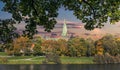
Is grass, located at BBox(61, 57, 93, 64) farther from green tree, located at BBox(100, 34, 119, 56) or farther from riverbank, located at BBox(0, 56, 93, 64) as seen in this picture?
green tree, located at BBox(100, 34, 119, 56)

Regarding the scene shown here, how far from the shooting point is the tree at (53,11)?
13492 mm

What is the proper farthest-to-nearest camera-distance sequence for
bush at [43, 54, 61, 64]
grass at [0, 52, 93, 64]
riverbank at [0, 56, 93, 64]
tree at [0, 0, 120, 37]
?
bush at [43, 54, 61, 64], riverbank at [0, 56, 93, 64], grass at [0, 52, 93, 64], tree at [0, 0, 120, 37]

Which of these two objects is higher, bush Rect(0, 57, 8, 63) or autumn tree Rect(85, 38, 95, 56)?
autumn tree Rect(85, 38, 95, 56)

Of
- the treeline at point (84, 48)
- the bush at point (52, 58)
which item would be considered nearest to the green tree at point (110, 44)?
the treeline at point (84, 48)

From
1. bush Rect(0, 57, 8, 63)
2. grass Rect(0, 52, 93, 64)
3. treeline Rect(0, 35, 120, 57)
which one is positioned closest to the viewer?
grass Rect(0, 52, 93, 64)

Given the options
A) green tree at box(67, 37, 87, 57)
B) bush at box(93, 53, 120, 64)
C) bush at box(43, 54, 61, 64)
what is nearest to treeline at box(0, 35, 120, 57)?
green tree at box(67, 37, 87, 57)

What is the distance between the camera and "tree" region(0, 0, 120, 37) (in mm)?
13492

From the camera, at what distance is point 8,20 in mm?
14391

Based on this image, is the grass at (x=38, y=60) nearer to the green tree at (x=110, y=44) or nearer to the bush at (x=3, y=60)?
the bush at (x=3, y=60)

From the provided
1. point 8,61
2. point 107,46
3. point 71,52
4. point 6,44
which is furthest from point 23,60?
point 6,44

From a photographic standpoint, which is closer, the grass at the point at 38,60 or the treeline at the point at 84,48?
the grass at the point at 38,60

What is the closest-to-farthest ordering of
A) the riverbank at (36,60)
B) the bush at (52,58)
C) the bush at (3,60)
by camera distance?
the riverbank at (36,60) → the bush at (52,58) → the bush at (3,60)

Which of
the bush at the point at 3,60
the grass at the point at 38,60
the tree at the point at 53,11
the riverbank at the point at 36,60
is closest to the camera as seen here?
the tree at the point at 53,11

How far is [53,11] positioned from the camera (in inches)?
560
